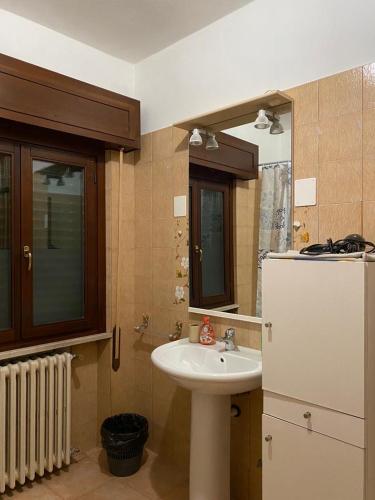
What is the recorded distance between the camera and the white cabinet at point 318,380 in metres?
1.26

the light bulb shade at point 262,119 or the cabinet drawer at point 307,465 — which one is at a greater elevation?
the light bulb shade at point 262,119

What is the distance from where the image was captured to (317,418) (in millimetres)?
1353

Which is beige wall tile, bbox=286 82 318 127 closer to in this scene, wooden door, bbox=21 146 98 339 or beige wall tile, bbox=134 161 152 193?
beige wall tile, bbox=134 161 152 193

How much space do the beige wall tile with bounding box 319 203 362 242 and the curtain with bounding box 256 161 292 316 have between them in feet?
0.56

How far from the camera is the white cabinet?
1.26 metres

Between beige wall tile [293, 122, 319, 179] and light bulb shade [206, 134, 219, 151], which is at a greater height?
light bulb shade [206, 134, 219, 151]

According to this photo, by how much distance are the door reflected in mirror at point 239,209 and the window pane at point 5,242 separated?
3.46 feet

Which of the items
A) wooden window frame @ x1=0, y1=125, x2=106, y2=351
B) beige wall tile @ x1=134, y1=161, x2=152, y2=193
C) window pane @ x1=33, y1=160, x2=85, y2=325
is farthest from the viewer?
beige wall tile @ x1=134, y1=161, x2=152, y2=193

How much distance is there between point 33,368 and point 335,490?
162cm

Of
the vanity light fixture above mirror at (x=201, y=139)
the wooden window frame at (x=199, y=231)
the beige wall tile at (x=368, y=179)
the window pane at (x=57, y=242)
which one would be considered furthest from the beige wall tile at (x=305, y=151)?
the window pane at (x=57, y=242)

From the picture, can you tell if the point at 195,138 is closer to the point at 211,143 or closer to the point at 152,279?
the point at 211,143

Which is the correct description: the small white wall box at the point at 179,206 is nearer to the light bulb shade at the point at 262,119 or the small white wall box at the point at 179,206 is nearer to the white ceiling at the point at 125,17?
the light bulb shade at the point at 262,119

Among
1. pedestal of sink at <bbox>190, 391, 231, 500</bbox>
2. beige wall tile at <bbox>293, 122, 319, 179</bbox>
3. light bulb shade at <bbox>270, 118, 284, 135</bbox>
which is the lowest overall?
pedestal of sink at <bbox>190, 391, 231, 500</bbox>

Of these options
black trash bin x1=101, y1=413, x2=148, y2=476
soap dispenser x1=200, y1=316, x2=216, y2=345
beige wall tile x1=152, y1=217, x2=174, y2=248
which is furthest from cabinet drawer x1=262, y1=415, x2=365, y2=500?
beige wall tile x1=152, y1=217, x2=174, y2=248
